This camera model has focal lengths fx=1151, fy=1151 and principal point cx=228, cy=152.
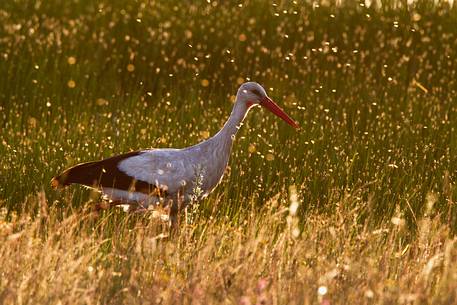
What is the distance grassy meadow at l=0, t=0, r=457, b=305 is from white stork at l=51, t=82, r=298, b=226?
18cm

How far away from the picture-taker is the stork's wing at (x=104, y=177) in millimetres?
7863

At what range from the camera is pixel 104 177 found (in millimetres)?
7930

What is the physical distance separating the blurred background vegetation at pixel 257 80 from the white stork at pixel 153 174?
22cm

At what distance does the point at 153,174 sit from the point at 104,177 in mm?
341

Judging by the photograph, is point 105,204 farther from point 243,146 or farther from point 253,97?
point 243,146

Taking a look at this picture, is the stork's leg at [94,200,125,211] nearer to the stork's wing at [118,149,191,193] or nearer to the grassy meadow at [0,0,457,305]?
the grassy meadow at [0,0,457,305]

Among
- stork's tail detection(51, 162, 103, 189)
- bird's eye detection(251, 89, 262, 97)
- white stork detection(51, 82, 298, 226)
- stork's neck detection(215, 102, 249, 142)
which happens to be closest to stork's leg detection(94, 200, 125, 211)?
white stork detection(51, 82, 298, 226)

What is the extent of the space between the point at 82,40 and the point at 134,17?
876 millimetres

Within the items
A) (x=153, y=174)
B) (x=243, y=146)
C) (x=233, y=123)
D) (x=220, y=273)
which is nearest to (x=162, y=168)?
(x=153, y=174)

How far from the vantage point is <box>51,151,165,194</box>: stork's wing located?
7863mm

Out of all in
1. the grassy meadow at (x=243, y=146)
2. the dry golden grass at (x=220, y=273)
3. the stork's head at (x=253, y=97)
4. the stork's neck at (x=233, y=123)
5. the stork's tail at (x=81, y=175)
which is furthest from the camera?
the stork's head at (x=253, y=97)

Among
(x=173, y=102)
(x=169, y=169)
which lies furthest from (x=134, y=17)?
(x=169, y=169)

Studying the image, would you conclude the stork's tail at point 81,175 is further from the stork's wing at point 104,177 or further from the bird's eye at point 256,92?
the bird's eye at point 256,92

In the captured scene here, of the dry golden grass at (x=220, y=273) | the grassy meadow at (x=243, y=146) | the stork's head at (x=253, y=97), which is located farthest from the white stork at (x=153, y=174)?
the dry golden grass at (x=220, y=273)
